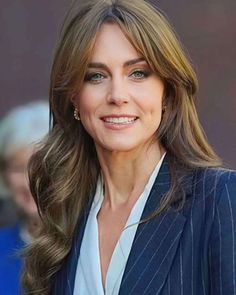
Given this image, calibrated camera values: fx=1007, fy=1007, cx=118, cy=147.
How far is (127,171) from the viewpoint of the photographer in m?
2.97

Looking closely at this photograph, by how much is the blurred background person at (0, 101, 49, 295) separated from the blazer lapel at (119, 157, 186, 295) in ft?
3.96

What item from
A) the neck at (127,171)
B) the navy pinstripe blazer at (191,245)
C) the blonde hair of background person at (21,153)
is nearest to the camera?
the navy pinstripe blazer at (191,245)

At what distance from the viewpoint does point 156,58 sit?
2.84 meters

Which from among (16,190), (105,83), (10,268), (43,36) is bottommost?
(10,268)

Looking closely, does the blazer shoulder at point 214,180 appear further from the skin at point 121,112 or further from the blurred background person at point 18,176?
the blurred background person at point 18,176

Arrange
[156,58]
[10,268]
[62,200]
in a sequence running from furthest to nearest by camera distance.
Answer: [10,268]
[62,200]
[156,58]

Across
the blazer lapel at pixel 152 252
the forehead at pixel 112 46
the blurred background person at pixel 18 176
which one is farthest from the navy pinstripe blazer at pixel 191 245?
the blurred background person at pixel 18 176

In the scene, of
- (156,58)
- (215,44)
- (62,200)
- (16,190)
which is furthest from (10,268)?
(215,44)

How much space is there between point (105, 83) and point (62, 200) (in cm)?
47

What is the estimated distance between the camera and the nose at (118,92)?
9.18ft

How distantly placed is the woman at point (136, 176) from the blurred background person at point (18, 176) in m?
0.86

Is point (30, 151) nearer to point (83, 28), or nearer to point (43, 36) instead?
point (43, 36)

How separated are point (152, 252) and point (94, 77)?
0.52 meters

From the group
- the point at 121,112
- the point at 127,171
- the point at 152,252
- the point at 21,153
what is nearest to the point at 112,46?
the point at 121,112
